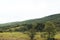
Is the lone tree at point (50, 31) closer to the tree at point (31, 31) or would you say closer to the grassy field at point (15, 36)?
the grassy field at point (15, 36)

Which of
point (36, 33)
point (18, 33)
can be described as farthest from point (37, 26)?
point (18, 33)

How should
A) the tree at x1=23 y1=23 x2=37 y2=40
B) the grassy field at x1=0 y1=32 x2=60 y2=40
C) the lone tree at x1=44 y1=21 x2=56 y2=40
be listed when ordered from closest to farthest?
the lone tree at x1=44 y1=21 x2=56 y2=40, the tree at x1=23 y1=23 x2=37 y2=40, the grassy field at x1=0 y1=32 x2=60 y2=40

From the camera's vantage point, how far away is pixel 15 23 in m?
23.9

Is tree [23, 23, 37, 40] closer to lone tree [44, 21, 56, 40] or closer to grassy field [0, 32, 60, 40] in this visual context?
grassy field [0, 32, 60, 40]

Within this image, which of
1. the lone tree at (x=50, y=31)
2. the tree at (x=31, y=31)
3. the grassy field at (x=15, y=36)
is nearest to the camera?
the lone tree at (x=50, y=31)

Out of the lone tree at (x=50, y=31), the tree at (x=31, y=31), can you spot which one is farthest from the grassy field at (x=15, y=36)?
the lone tree at (x=50, y=31)

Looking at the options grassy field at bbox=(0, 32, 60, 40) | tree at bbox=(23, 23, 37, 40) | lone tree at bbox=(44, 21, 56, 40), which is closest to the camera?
lone tree at bbox=(44, 21, 56, 40)

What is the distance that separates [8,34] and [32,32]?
2.95 meters

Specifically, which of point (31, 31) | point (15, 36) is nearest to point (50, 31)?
point (31, 31)

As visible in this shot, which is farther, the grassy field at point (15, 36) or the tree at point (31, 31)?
the grassy field at point (15, 36)

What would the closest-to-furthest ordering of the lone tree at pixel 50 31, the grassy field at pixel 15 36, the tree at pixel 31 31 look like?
the lone tree at pixel 50 31, the tree at pixel 31 31, the grassy field at pixel 15 36

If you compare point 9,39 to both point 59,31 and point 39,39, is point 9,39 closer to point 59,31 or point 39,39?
point 39,39

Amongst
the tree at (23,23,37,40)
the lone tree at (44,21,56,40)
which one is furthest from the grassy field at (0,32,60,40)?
the lone tree at (44,21,56,40)

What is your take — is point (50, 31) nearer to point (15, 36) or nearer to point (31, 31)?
point (31, 31)
